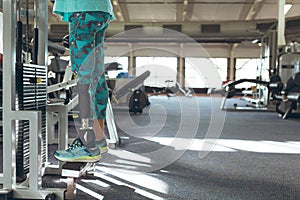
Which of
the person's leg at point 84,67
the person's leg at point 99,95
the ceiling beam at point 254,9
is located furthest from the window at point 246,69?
the person's leg at point 84,67

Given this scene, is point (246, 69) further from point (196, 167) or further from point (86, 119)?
point (86, 119)

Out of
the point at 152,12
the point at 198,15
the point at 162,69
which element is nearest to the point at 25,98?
the point at 152,12

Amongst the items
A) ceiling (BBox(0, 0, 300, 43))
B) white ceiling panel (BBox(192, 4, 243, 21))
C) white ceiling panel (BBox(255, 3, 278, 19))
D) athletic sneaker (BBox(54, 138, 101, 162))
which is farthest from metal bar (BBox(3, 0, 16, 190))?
white ceiling panel (BBox(255, 3, 278, 19))

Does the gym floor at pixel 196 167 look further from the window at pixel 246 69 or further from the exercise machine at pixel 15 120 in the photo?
the window at pixel 246 69

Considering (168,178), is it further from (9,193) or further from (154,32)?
(154,32)

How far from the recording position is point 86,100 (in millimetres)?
1269

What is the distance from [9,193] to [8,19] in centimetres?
67

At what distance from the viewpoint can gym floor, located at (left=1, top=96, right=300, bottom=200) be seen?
1388mm

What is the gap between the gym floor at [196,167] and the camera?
1.39 metres

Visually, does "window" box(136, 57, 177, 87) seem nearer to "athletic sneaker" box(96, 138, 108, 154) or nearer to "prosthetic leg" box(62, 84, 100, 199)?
"athletic sneaker" box(96, 138, 108, 154)

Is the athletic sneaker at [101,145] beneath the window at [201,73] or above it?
beneath

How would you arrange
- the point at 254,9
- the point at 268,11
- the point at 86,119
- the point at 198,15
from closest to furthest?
the point at 86,119
the point at 254,9
the point at 268,11
the point at 198,15

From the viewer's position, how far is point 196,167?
1810 mm

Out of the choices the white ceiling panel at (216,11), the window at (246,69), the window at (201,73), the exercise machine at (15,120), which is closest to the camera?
the exercise machine at (15,120)
